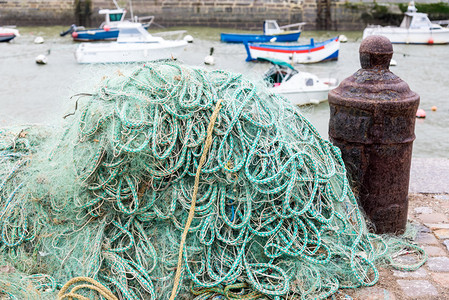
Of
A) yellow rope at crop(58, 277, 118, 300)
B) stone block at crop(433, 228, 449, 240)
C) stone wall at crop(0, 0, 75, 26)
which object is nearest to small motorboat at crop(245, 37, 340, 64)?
stone wall at crop(0, 0, 75, 26)

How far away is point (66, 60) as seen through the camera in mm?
24891

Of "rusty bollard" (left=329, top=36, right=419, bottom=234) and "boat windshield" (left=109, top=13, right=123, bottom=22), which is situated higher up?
"rusty bollard" (left=329, top=36, right=419, bottom=234)

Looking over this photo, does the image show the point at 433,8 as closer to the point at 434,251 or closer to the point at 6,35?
the point at 6,35

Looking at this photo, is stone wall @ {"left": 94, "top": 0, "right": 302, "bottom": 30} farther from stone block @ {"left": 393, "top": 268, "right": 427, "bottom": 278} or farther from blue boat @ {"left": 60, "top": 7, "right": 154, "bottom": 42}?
stone block @ {"left": 393, "top": 268, "right": 427, "bottom": 278}

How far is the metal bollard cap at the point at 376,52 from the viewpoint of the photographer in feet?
12.7

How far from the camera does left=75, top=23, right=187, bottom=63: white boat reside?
23381mm

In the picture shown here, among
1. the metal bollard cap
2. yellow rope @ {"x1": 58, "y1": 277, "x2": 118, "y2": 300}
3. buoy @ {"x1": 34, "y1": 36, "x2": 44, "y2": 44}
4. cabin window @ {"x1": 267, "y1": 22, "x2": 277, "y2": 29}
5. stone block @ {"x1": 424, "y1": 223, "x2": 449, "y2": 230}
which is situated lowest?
buoy @ {"x1": 34, "y1": 36, "x2": 44, "y2": 44}

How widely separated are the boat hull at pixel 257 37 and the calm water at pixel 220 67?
61 centimetres

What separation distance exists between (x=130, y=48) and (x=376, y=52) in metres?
20.9

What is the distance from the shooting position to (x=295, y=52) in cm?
2358

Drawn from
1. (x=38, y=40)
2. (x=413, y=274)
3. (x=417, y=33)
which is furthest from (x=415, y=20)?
(x=413, y=274)

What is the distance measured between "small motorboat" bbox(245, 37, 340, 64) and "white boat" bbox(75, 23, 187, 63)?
3590mm

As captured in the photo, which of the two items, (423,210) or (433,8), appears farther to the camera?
(433,8)

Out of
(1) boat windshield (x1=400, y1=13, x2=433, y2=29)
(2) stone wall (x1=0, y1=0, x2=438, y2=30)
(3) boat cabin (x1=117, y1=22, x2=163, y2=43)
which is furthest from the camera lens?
(2) stone wall (x1=0, y1=0, x2=438, y2=30)
